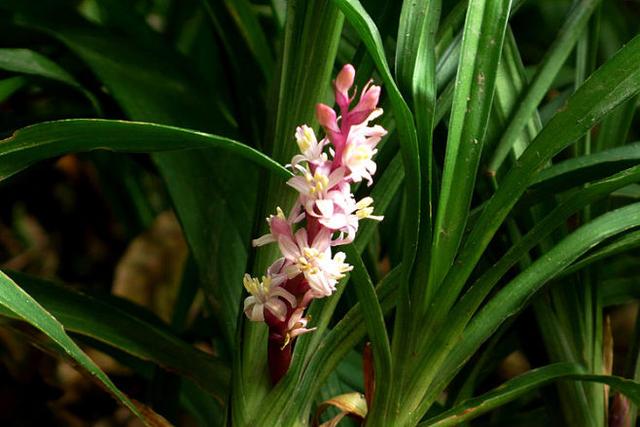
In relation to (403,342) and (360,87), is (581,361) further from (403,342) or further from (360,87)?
(360,87)

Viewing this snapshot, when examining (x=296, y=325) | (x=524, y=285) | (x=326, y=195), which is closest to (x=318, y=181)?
(x=326, y=195)

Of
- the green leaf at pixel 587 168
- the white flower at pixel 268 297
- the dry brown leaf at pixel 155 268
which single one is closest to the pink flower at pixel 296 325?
the white flower at pixel 268 297

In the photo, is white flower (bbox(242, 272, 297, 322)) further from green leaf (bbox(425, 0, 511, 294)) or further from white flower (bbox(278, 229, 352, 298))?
green leaf (bbox(425, 0, 511, 294))

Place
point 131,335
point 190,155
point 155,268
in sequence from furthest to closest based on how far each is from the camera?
point 155,268 < point 190,155 < point 131,335

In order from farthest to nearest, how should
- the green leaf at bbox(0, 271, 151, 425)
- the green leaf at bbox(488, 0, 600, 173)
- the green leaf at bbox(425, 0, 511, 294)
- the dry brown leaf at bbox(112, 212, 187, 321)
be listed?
the dry brown leaf at bbox(112, 212, 187, 321) < the green leaf at bbox(488, 0, 600, 173) < the green leaf at bbox(425, 0, 511, 294) < the green leaf at bbox(0, 271, 151, 425)

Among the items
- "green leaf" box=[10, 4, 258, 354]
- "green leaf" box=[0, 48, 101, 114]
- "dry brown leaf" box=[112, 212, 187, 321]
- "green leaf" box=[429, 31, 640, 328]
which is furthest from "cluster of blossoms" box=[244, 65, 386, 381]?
"dry brown leaf" box=[112, 212, 187, 321]

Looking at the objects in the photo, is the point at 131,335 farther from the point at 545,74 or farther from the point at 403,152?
the point at 545,74

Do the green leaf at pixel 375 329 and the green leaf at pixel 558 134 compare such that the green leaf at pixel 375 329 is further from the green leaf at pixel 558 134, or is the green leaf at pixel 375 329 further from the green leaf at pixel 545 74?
the green leaf at pixel 545 74
